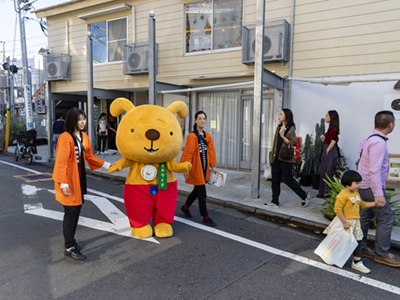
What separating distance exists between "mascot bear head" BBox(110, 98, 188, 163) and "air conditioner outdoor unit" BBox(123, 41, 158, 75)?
7.55m

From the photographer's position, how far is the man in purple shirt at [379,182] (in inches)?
149

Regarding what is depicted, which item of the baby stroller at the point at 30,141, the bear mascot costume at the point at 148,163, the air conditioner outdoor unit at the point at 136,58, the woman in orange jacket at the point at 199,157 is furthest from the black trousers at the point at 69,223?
the baby stroller at the point at 30,141

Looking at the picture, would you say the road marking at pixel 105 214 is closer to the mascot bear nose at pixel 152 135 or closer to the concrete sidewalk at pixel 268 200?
the mascot bear nose at pixel 152 135

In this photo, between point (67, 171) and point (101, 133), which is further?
point (101, 133)

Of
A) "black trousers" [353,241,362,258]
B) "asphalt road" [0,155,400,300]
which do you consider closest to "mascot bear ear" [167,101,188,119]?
"asphalt road" [0,155,400,300]

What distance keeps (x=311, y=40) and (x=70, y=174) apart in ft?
24.0

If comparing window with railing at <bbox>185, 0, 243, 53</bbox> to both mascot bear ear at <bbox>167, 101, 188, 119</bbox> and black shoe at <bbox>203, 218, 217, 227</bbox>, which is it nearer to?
mascot bear ear at <bbox>167, 101, 188, 119</bbox>

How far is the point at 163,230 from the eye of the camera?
15.6 feet

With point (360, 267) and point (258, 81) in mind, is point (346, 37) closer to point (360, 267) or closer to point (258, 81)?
point (258, 81)

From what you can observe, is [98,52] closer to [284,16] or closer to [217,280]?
[284,16]

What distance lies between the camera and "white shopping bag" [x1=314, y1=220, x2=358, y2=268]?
379cm

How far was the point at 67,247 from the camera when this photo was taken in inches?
160

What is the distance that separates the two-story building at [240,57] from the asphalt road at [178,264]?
152 inches

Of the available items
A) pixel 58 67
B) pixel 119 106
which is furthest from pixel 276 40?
pixel 58 67
